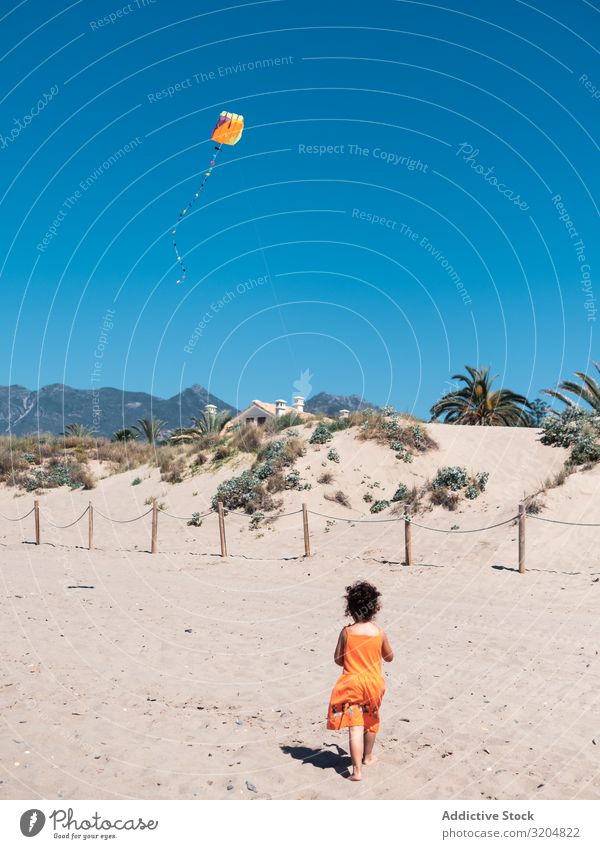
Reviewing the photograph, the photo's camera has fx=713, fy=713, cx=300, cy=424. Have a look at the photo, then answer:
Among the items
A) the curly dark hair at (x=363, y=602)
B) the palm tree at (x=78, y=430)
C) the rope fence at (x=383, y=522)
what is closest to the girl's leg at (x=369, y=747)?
the curly dark hair at (x=363, y=602)

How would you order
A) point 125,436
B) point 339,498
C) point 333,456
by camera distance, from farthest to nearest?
point 125,436 → point 333,456 → point 339,498

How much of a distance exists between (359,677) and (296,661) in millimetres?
4164

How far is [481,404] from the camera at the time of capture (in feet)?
105

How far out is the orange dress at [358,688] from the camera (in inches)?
218

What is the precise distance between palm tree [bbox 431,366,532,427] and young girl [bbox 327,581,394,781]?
27.2 meters

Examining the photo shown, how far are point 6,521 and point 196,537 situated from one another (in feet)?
30.8

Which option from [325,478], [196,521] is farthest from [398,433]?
[196,521]

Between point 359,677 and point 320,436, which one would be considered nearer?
point 359,677

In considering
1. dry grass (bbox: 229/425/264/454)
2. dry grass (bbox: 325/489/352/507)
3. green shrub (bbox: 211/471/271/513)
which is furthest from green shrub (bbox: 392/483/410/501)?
dry grass (bbox: 229/425/264/454)

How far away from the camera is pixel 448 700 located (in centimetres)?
779

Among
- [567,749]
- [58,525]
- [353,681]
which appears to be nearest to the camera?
[353,681]

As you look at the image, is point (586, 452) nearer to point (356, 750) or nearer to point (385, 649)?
point (385, 649)
